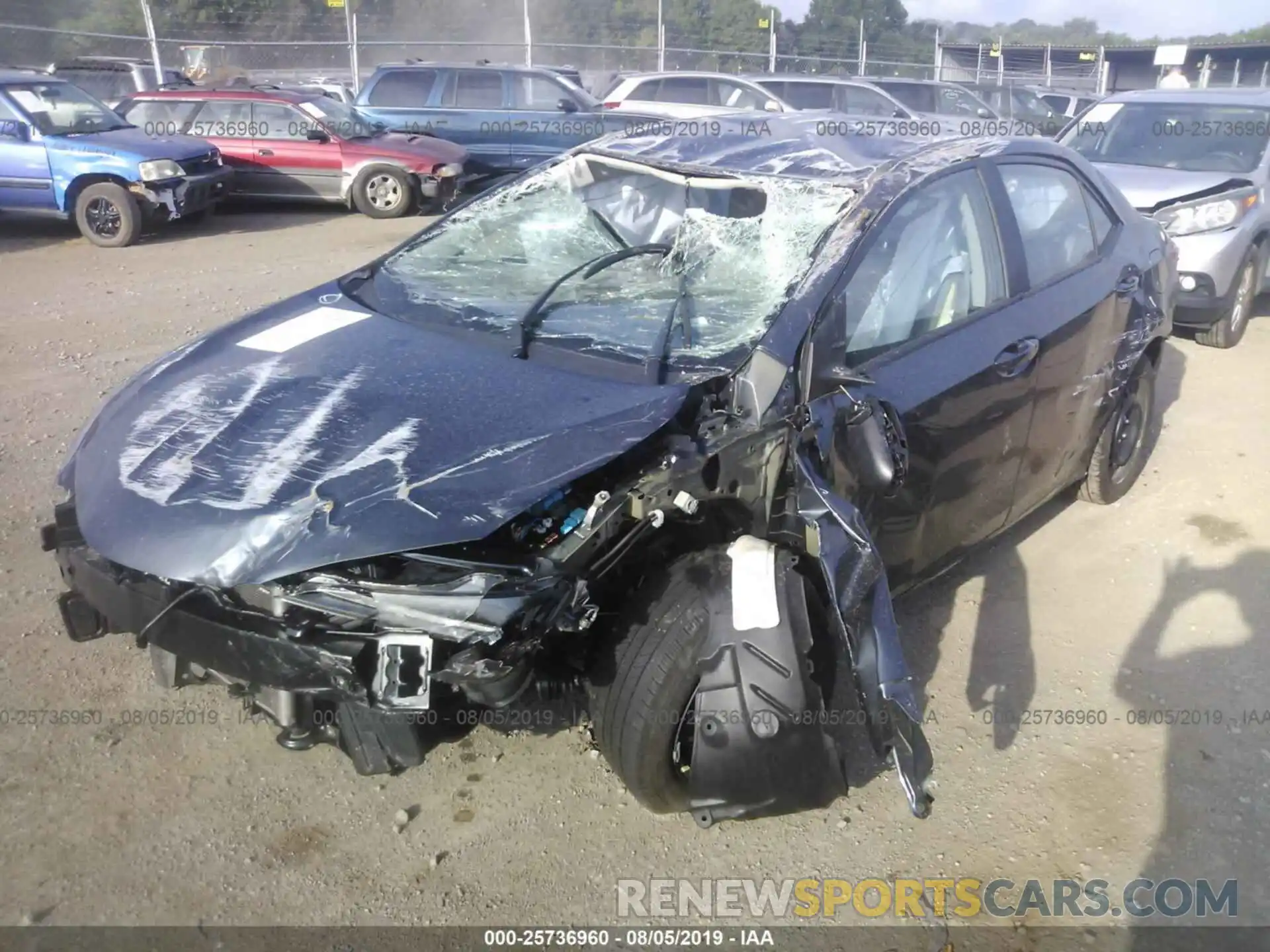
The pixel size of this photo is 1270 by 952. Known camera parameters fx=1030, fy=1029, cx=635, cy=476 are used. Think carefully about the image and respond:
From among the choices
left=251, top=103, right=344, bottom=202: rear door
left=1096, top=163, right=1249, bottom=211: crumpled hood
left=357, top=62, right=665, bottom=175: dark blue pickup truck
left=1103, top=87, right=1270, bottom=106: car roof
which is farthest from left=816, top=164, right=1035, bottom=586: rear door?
left=357, top=62, right=665, bottom=175: dark blue pickup truck

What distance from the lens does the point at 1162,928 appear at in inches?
98.3

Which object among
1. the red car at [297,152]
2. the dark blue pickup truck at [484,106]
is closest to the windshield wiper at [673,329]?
the red car at [297,152]

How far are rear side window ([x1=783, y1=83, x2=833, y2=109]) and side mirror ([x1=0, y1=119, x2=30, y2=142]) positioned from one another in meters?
9.51

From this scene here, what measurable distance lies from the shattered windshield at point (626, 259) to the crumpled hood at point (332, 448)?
258 mm

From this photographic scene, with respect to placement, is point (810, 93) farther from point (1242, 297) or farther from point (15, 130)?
point (15, 130)

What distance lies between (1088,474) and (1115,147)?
4.67 meters

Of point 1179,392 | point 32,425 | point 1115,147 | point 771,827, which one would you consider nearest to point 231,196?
point 32,425

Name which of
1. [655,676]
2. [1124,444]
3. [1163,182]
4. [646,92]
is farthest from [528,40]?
[655,676]

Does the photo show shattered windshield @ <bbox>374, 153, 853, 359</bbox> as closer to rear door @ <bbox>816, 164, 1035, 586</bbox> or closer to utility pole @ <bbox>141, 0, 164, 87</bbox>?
rear door @ <bbox>816, 164, 1035, 586</bbox>

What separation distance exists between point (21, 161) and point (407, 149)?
3.89 m

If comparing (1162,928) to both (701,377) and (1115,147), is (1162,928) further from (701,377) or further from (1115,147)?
(1115,147)

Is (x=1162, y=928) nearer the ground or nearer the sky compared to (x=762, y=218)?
nearer the ground

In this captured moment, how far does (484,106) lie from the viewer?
13305 millimetres

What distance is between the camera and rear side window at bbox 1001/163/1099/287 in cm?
358
